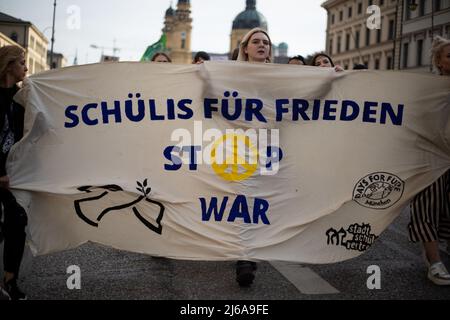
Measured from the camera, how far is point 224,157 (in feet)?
12.8

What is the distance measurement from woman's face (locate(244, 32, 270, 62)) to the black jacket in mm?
2006

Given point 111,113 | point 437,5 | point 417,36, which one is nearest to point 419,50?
point 417,36

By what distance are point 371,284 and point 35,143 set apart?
2.80 metres

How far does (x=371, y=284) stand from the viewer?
12.5 feet

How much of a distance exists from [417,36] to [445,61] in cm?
3657

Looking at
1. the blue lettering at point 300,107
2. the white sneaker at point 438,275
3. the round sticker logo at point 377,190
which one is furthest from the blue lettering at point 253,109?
the white sneaker at point 438,275

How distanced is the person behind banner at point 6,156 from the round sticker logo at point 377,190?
2574 millimetres

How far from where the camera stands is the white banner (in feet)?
12.5

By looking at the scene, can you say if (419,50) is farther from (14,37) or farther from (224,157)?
(14,37)

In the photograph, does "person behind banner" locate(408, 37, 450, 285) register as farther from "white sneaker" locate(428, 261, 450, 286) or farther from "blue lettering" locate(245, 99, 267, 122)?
"blue lettering" locate(245, 99, 267, 122)

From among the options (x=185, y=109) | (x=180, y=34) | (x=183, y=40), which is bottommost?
(x=185, y=109)

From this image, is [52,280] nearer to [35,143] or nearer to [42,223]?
[42,223]

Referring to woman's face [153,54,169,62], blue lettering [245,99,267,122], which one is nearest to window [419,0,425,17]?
woman's face [153,54,169,62]

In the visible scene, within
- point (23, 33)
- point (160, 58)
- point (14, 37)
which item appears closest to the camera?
point (160, 58)
